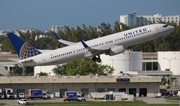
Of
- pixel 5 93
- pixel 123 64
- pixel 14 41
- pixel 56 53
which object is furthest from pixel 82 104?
pixel 123 64

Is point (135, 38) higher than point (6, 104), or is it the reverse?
point (135, 38)

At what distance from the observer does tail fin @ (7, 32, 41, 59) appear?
11175cm

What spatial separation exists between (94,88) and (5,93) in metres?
22.9

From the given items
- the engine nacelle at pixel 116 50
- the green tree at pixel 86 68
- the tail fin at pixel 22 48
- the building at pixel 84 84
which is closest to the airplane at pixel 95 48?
the engine nacelle at pixel 116 50

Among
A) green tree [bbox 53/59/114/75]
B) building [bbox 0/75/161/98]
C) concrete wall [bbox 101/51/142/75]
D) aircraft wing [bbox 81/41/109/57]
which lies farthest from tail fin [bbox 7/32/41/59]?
concrete wall [bbox 101/51/142/75]

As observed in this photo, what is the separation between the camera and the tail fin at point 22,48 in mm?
111750

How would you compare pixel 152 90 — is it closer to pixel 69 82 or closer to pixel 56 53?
pixel 69 82

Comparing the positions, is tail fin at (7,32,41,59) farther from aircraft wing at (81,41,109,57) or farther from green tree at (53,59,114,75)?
green tree at (53,59,114,75)

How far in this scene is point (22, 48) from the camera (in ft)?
371

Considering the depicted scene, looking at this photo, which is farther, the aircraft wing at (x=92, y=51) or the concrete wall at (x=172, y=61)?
the concrete wall at (x=172, y=61)

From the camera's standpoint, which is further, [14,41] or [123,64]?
[123,64]

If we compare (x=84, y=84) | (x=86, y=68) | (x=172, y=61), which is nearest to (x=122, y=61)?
(x=86, y=68)

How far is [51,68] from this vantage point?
587 feet

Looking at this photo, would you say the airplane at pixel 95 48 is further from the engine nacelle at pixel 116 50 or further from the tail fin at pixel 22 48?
the tail fin at pixel 22 48
